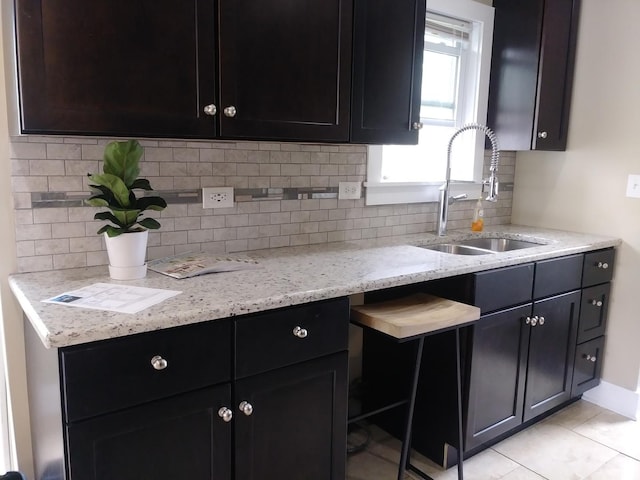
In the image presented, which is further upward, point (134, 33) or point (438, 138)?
point (134, 33)

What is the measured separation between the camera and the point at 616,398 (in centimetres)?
274

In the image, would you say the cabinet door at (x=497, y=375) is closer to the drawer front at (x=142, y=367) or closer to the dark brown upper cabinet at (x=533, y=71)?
the dark brown upper cabinet at (x=533, y=71)

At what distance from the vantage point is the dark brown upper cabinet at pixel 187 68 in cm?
134

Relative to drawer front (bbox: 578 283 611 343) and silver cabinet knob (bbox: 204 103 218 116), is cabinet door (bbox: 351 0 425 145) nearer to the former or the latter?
silver cabinet knob (bbox: 204 103 218 116)

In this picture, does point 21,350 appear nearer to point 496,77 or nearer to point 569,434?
point 569,434

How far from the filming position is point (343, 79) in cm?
186

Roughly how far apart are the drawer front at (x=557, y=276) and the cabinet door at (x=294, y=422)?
1123mm

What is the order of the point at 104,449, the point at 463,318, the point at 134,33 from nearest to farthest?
the point at 104,449, the point at 134,33, the point at 463,318

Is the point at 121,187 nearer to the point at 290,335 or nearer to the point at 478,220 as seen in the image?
the point at 290,335

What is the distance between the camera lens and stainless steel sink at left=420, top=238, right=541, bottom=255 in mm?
2578

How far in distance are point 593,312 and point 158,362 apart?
2.29 m

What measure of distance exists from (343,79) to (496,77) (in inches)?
53.7

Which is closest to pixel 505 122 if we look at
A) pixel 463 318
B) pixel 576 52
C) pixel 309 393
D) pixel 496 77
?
pixel 496 77

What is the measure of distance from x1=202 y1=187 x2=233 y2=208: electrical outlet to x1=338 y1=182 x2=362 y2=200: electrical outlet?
564 millimetres
